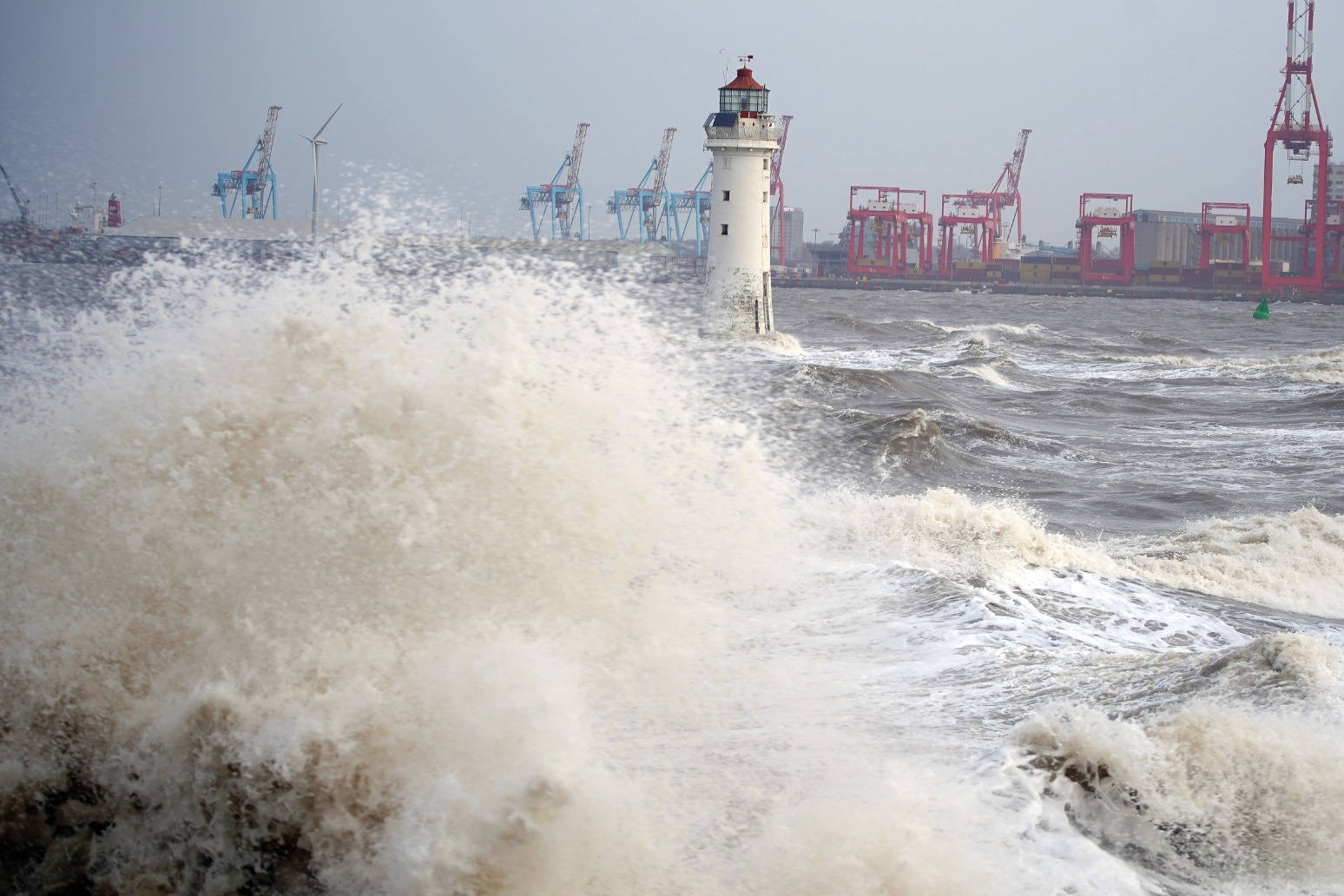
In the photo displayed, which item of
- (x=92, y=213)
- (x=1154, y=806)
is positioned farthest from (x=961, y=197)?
(x=1154, y=806)

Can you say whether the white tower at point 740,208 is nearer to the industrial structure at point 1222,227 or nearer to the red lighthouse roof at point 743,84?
the red lighthouse roof at point 743,84

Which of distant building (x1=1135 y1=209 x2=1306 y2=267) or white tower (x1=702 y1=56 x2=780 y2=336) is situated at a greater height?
distant building (x1=1135 y1=209 x2=1306 y2=267)

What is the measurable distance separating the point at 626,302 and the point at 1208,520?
15.8ft

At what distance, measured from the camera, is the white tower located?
2380cm

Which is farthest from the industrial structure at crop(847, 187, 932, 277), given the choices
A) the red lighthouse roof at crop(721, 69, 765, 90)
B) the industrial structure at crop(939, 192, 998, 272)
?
the red lighthouse roof at crop(721, 69, 765, 90)

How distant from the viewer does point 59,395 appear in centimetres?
586

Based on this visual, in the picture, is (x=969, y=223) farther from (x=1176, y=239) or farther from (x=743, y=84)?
(x=743, y=84)

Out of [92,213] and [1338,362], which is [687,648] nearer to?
[1338,362]

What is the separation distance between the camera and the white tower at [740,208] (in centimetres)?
2380

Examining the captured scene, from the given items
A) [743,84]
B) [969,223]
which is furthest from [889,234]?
[743,84]

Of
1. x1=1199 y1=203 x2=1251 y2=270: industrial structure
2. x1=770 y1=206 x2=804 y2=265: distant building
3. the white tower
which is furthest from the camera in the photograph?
x1=770 y1=206 x2=804 y2=265: distant building

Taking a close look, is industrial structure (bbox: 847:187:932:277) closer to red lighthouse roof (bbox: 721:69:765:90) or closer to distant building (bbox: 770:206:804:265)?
distant building (bbox: 770:206:804:265)

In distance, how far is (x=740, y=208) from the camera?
2406cm

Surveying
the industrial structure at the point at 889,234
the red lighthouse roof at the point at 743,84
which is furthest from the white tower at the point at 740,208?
the industrial structure at the point at 889,234
